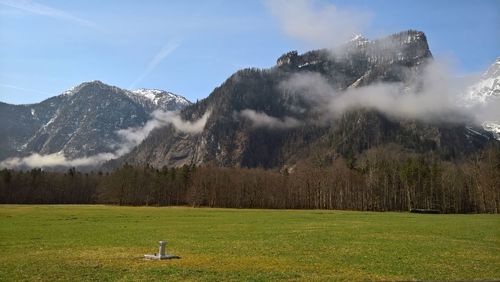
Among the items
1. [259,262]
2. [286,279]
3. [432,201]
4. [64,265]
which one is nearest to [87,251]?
[64,265]

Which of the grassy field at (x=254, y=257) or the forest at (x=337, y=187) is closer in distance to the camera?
the grassy field at (x=254, y=257)

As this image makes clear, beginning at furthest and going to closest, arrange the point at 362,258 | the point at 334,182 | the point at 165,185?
the point at 165,185 → the point at 334,182 → the point at 362,258

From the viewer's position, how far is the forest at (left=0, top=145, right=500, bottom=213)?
154m

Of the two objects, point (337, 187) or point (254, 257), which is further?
point (337, 187)

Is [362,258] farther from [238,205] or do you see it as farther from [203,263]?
[238,205]

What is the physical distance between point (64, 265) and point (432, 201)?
489 ft

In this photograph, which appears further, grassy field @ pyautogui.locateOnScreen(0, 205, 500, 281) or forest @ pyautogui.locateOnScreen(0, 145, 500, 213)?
forest @ pyautogui.locateOnScreen(0, 145, 500, 213)

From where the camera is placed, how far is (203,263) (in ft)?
98.1

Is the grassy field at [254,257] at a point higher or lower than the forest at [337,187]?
lower

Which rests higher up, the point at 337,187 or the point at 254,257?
the point at 337,187

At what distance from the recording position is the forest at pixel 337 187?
154 m

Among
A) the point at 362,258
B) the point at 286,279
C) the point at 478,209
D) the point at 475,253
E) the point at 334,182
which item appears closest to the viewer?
the point at 286,279

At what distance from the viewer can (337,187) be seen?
567 ft

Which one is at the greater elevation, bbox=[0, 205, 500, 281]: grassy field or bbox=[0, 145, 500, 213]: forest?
bbox=[0, 145, 500, 213]: forest
